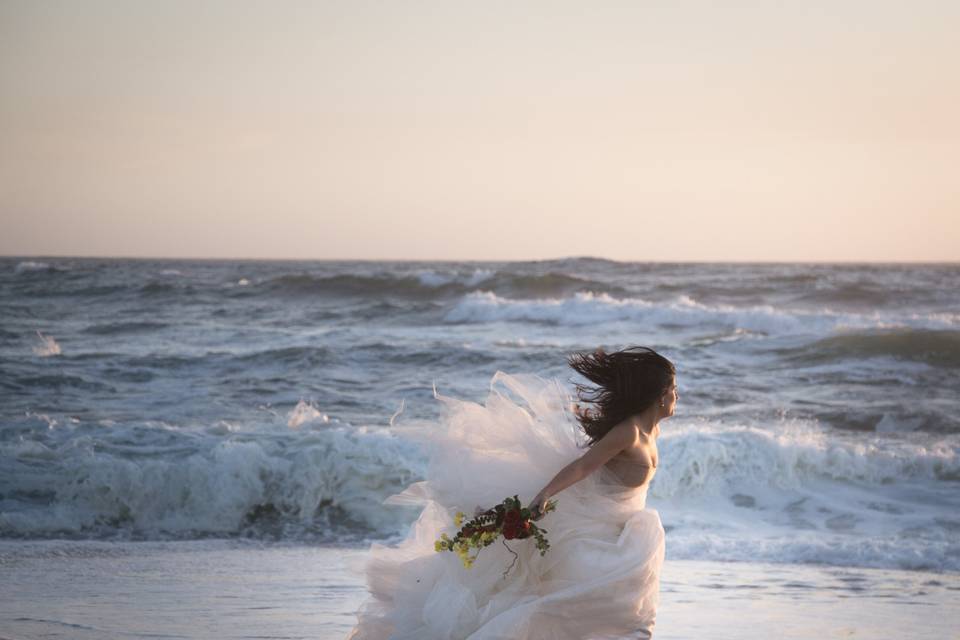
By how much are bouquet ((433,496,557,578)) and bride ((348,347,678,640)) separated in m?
0.07

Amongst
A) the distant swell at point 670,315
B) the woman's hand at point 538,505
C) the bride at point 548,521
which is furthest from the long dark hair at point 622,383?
the distant swell at point 670,315

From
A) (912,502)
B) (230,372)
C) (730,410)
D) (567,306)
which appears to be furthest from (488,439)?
(567,306)

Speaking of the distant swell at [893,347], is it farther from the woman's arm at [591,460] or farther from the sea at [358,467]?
the woman's arm at [591,460]

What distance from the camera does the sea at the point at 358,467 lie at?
290 inches

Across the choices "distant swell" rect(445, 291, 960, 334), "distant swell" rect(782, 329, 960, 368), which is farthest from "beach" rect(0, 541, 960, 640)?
"distant swell" rect(445, 291, 960, 334)

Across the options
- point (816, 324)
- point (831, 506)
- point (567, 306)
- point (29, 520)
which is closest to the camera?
point (29, 520)

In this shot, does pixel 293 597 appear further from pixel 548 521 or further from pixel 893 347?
pixel 893 347

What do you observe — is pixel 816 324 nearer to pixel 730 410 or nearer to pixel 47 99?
pixel 730 410

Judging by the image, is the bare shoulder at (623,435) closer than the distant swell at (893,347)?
Yes

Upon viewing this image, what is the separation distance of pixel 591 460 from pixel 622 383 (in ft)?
1.19

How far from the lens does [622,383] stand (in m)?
4.32

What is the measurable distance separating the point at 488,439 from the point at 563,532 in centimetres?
54

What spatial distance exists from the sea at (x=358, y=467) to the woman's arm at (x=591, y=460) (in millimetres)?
853

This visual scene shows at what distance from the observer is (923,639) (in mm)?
6594
